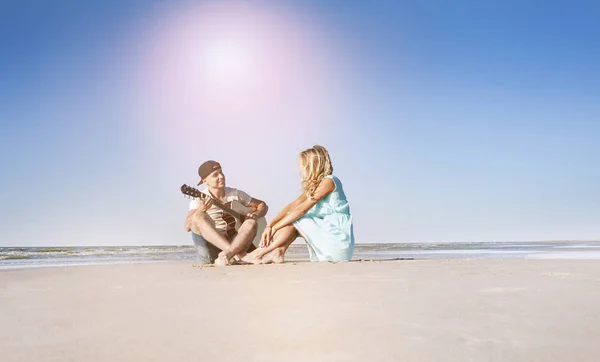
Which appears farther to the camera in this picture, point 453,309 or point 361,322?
point 453,309

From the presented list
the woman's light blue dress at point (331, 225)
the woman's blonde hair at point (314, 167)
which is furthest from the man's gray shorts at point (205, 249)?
the woman's blonde hair at point (314, 167)

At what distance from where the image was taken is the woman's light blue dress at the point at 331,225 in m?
6.78

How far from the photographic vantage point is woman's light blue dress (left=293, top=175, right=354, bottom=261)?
267 inches

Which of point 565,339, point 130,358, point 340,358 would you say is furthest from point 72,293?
point 565,339

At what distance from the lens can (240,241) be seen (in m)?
6.75

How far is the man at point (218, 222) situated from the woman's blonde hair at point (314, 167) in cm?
82

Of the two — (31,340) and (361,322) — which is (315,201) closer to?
(361,322)

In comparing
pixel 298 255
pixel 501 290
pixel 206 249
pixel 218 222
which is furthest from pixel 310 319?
pixel 298 255

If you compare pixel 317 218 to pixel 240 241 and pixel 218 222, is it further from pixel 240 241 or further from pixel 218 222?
pixel 218 222

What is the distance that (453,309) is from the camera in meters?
3.12

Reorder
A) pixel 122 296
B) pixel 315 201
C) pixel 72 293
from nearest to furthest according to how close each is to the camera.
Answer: pixel 122 296 → pixel 72 293 → pixel 315 201

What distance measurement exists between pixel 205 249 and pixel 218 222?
42 cm

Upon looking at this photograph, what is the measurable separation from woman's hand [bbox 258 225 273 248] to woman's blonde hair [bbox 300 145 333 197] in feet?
2.18

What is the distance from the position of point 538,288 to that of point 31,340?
3.40m
